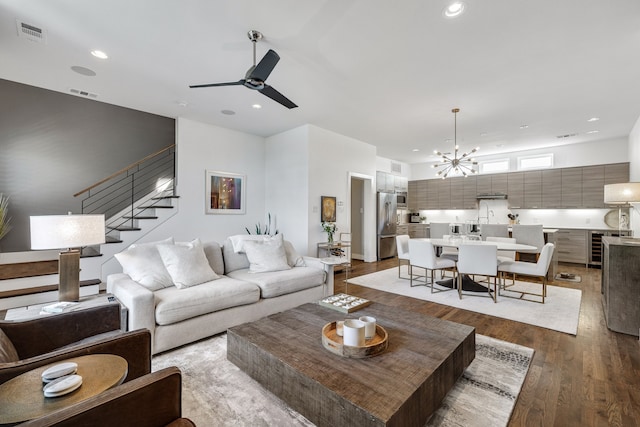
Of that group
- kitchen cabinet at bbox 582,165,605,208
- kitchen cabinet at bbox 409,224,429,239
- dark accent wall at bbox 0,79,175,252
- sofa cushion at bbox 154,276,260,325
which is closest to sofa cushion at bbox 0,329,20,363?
sofa cushion at bbox 154,276,260,325

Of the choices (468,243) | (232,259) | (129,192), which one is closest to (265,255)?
(232,259)

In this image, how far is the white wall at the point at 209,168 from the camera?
16.8 ft

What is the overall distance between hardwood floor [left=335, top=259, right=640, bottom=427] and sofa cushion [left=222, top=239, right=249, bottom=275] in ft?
7.26

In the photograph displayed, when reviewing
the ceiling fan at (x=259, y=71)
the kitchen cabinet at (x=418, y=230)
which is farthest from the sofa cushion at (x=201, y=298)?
the kitchen cabinet at (x=418, y=230)

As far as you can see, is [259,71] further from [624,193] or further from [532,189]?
[532,189]

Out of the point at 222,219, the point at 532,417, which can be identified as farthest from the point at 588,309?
the point at 222,219

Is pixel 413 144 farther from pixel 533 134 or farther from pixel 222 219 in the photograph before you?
pixel 222 219

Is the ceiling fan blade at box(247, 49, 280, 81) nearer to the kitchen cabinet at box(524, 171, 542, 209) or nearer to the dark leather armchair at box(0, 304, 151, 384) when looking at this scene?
the dark leather armchair at box(0, 304, 151, 384)

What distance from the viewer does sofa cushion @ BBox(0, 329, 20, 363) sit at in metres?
1.35

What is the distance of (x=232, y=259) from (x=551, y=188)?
25.8 feet

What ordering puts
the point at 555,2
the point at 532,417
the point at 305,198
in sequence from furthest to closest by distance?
the point at 305,198
the point at 555,2
the point at 532,417

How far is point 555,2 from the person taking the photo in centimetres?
227

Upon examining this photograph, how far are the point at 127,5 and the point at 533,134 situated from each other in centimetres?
736

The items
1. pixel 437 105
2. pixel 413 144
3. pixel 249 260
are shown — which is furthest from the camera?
pixel 413 144
